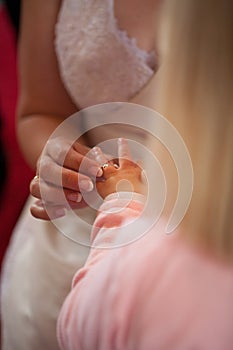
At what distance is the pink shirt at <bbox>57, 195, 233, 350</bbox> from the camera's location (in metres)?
0.32

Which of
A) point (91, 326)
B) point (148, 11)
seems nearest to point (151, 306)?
point (91, 326)

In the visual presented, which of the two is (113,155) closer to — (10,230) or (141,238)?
(141,238)

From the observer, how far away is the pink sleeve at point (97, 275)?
0.34m

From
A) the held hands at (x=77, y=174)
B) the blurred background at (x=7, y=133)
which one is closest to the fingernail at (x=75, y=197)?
the held hands at (x=77, y=174)

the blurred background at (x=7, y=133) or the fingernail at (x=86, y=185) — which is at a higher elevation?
the fingernail at (x=86, y=185)

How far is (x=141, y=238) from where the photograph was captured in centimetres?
35

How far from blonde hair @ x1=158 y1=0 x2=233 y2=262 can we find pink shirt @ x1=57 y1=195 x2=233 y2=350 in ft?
0.05

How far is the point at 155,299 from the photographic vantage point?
1.09ft

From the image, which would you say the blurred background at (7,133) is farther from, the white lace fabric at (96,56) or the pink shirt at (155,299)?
the pink shirt at (155,299)

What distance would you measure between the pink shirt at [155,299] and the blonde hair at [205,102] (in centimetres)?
2

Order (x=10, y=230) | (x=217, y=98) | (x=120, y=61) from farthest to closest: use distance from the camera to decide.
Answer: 1. (x=10, y=230)
2. (x=120, y=61)
3. (x=217, y=98)

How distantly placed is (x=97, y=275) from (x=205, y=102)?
0.11 meters

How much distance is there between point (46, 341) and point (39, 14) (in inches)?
10.0

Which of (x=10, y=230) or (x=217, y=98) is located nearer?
(x=217, y=98)
